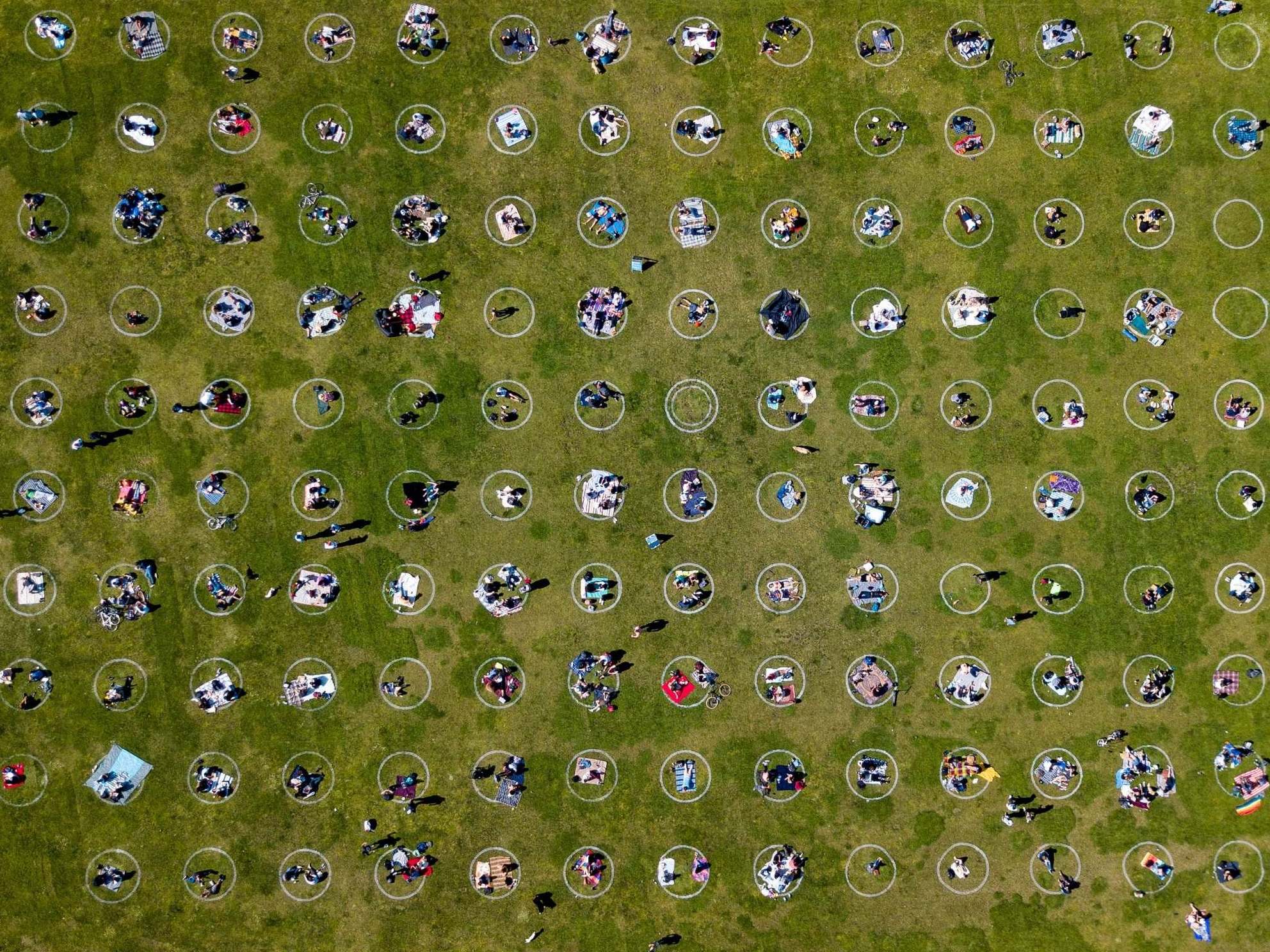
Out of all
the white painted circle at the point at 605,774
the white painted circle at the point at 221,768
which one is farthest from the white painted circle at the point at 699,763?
the white painted circle at the point at 221,768

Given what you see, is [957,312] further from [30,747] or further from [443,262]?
[30,747]

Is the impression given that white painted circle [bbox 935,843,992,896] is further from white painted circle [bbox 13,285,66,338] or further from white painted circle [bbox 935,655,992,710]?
white painted circle [bbox 13,285,66,338]

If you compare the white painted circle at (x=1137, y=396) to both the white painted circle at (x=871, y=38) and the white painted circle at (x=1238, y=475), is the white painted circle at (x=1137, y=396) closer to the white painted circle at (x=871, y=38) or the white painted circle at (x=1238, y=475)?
the white painted circle at (x=1238, y=475)

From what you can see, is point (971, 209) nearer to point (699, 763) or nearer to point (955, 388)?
point (955, 388)

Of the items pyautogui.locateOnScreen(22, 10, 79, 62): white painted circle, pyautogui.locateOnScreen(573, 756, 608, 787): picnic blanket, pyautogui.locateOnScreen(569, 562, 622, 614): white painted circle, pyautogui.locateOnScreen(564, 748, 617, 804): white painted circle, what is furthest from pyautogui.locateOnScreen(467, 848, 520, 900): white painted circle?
pyautogui.locateOnScreen(22, 10, 79, 62): white painted circle

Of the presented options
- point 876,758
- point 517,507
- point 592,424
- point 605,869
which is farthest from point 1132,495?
point 605,869

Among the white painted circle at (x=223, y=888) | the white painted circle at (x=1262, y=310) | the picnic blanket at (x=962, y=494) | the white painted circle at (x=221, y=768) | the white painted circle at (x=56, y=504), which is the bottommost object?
the white painted circle at (x=223, y=888)
